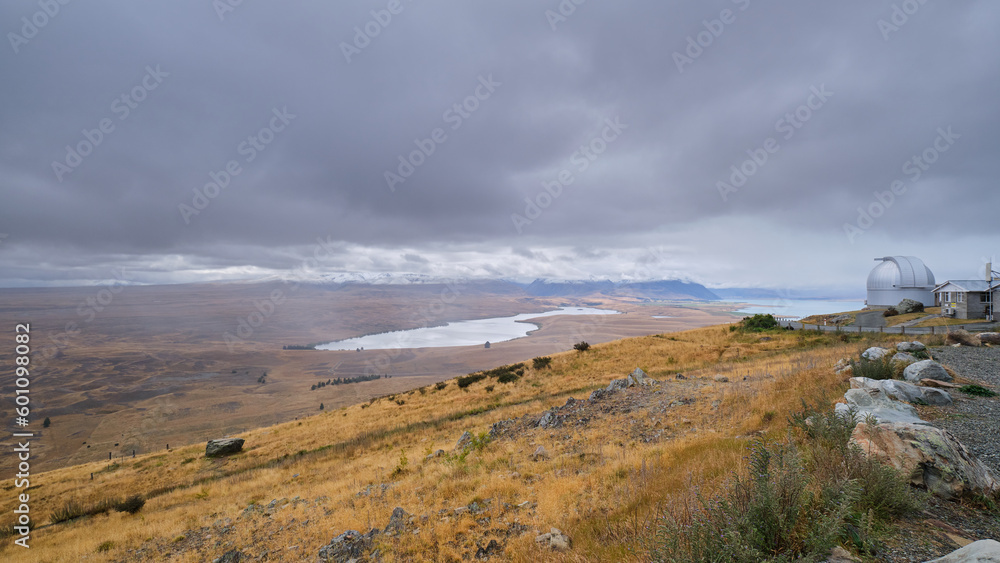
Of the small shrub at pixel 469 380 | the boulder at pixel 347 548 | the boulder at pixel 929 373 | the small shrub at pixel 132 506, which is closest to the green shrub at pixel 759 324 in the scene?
the small shrub at pixel 469 380

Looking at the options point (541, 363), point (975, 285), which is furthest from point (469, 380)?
point (975, 285)

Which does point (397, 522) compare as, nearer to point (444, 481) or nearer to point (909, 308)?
point (444, 481)

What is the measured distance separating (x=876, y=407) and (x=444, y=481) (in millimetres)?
8561

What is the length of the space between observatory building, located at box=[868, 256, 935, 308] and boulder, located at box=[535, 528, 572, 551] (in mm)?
63571

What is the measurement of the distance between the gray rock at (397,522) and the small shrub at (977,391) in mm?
12021

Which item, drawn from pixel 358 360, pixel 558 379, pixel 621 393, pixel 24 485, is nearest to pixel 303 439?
pixel 24 485

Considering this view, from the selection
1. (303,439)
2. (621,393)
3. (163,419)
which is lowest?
(163,419)

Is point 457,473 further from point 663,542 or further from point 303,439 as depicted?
point 303,439

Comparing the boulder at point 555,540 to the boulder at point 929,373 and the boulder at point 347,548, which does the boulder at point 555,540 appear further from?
the boulder at point 929,373

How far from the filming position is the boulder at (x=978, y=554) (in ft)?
7.63

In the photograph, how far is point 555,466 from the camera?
28.0 ft

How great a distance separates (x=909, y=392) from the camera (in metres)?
7.31

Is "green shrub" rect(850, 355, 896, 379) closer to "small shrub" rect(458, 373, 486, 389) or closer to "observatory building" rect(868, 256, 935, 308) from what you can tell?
"small shrub" rect(458, 373, 486, 389)

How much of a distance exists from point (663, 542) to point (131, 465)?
3263cm
